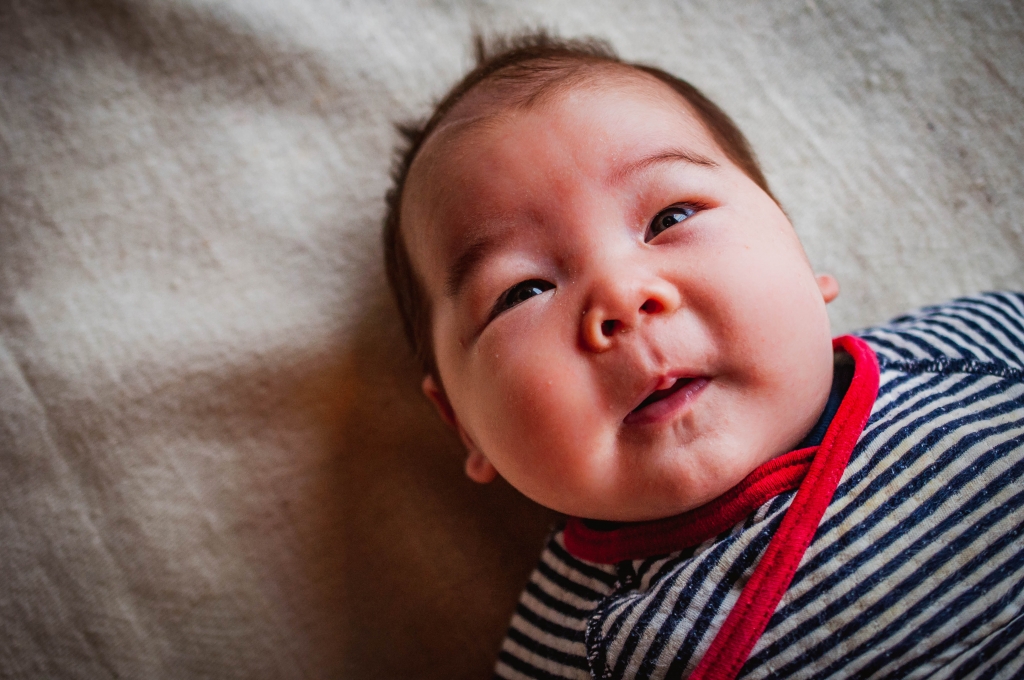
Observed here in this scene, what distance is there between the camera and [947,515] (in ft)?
2.15

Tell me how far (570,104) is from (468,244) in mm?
185

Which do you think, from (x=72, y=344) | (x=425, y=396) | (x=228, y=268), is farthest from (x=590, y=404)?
(x=72, y=344)

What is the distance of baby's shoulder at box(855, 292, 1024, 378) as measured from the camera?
0.77 m

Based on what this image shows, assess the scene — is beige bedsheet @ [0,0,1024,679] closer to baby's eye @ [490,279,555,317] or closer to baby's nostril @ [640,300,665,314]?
baby's eye @ [490,279,555,317]

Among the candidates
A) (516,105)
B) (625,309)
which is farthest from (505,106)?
(625,309)

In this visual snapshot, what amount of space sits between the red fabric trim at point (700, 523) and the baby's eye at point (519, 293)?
287mm

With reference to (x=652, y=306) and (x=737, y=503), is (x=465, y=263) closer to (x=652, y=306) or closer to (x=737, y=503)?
(x=652, y=306)

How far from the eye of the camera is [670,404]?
634mm

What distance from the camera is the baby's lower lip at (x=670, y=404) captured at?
0.63 metres

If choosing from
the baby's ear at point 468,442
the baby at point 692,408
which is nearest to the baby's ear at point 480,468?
the baby's ear at point 468,442

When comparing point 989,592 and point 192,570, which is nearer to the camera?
point 989,592

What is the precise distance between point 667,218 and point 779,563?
14.2 inches

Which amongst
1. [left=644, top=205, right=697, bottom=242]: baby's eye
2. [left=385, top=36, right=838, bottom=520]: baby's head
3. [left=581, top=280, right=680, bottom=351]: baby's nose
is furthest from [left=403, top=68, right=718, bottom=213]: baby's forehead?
[left=581, top=280, right=680, bottom=351]: baby's nose

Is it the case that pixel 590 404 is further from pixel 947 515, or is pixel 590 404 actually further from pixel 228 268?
pixel 228 268
